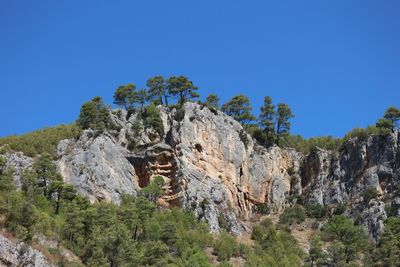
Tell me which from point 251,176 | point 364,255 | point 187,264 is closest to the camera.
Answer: point 187,264

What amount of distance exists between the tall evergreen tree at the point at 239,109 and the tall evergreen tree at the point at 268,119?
210 centimetres

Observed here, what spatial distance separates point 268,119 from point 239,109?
5.76 meters

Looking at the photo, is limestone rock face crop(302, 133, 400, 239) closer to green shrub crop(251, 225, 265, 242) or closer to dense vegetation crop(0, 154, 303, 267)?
dense vegetation crop(0, 154, 303, 267)

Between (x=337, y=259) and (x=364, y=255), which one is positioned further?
(x=364, y=255)

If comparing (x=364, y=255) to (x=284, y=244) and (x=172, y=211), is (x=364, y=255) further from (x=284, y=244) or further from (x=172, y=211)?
(x=172, y=211)

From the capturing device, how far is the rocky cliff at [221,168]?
293ft

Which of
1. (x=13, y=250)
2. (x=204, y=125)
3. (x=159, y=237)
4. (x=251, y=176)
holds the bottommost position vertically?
(x=13, y=250)

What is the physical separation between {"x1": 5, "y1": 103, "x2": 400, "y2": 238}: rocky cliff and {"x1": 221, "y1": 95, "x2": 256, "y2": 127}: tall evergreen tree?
7055 mm

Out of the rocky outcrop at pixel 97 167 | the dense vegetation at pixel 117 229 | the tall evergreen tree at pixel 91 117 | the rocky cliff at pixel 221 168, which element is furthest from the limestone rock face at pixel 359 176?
the tall evergreen tree at pixel 91 117

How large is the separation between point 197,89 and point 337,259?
45170 mm

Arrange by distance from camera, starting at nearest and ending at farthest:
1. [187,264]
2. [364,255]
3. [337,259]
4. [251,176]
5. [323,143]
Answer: [187,264]
[337,259]
[364,255]
[251,176]
[323,143]

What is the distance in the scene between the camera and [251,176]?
4203 inches

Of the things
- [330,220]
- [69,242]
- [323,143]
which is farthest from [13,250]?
[323,143]

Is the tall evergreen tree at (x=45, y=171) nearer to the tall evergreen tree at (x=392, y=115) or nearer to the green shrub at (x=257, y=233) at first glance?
the green shrub at (x=257, y=233)
